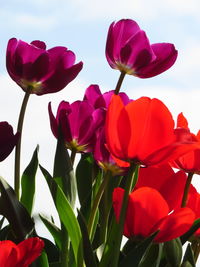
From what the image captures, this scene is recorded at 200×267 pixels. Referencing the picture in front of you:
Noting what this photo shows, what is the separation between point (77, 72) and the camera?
800mm

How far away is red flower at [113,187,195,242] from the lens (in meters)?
0.65

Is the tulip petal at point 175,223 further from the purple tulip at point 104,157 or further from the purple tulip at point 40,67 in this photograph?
the purple tulip at point 40,67

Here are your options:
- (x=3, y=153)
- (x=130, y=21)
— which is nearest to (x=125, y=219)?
(x=3, y=153)

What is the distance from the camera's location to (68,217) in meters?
0.70

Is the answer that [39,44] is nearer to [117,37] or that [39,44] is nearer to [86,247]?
[117,37]

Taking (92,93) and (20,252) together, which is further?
(92,93)

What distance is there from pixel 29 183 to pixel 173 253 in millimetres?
226

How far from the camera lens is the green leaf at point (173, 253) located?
2.35ft

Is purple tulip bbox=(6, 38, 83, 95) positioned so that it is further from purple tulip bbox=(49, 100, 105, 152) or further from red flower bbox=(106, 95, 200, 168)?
red flower bbox=(106, 95, 200, 168)

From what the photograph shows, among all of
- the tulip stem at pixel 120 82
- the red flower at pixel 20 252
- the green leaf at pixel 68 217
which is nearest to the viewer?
the red flower at pixel 20 252

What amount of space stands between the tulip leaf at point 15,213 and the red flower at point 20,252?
12 cm

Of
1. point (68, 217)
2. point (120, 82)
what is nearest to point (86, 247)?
point (68, 217)

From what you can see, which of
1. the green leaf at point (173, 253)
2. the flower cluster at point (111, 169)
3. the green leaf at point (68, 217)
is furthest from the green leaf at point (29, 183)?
the green leaf at point (173, 253)

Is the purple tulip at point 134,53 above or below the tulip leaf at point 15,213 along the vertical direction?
above
